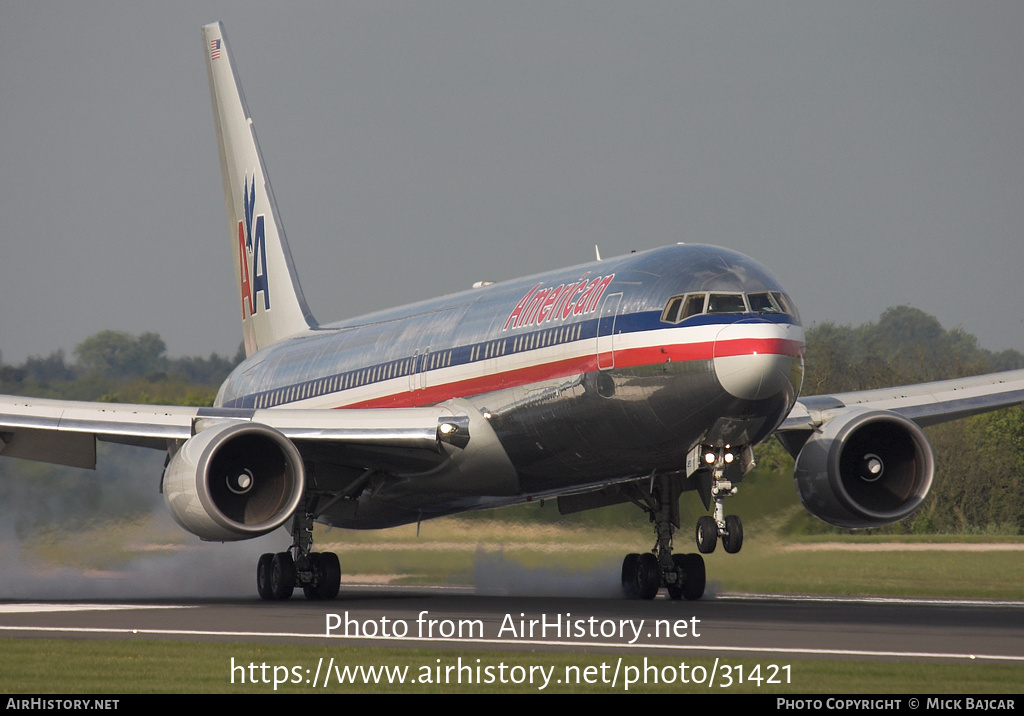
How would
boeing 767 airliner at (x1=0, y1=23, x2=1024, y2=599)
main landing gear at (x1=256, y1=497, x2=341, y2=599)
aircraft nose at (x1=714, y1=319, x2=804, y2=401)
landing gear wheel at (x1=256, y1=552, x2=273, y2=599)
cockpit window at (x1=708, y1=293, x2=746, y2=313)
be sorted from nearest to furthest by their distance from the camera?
aircraft nose at (x1=714, y1=319, x2=804, y2=401) < cockpit window at (x1=708, y1=293, x2=746, y2=313) < boeing 767 airliner at (x1=0, y1=23, x2=1024, y2=599) < main landing gear at (x1=256, y1=497, x2=341, y2=599) < landing gear wheel at (x1=256, y1=552, x2=273, y2=599)

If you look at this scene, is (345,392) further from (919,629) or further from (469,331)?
(919,629)

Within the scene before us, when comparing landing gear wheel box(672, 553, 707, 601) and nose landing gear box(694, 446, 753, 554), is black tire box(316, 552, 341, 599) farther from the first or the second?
nose landing gear box(694, 446, 753, 554)

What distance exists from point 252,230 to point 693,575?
49.4 ft

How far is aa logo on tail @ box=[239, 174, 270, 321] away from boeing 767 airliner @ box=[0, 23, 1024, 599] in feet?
22.2

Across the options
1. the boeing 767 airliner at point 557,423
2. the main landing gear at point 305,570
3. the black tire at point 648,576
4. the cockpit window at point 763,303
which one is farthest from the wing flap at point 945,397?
the main landing gear at point 305,570

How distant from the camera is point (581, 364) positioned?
19.8 metres

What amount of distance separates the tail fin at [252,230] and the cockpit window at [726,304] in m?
13.8

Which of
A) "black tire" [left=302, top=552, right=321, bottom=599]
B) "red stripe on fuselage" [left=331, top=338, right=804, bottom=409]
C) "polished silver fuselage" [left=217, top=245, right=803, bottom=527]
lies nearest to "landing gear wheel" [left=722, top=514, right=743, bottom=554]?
"polished silver fuselage" [left=217, top=245, right=803, bottom=527]

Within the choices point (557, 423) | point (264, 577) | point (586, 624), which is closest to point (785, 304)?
point (557, 423)

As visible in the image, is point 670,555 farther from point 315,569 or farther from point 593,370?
point 315,569

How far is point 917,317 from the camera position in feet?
316

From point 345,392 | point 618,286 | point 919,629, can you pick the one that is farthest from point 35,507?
point 919,629

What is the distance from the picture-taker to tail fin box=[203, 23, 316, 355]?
3231 cm

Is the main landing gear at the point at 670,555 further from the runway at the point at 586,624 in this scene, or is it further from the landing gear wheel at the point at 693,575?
the runway at the point at 586,624
